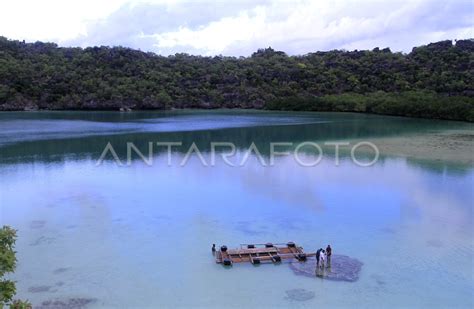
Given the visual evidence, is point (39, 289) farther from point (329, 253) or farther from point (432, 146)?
point (432, 146)

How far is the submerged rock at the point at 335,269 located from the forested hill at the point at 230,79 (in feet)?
179

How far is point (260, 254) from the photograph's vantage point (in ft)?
42.8

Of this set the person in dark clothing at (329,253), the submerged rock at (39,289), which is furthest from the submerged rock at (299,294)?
the submerged rock at (39,289)

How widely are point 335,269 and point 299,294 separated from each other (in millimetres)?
1595

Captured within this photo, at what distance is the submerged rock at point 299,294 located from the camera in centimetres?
1101

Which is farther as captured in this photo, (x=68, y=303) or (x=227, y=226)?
(x=227, y=226)

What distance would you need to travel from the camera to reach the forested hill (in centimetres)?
7409

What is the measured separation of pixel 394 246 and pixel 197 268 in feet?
19.2

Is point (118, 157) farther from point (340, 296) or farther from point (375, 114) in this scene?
point (375, 114)

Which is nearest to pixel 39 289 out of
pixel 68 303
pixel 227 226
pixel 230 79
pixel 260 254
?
pixel 68 303

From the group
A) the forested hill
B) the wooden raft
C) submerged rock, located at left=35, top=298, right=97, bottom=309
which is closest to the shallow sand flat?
the wooden raft

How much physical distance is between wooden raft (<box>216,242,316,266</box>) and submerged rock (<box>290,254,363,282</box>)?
0.31 meters

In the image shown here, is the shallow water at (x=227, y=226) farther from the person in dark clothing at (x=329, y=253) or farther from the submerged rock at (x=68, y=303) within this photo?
the person in dark clothing at (x=329, y=253)

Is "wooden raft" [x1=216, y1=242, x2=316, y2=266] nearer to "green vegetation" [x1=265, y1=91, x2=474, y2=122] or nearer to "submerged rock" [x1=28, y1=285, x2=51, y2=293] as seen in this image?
"submerged rock" [x1=28, y1=285, x2=51, y2=293]
